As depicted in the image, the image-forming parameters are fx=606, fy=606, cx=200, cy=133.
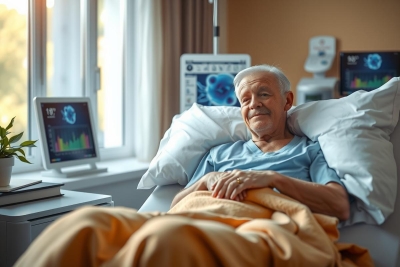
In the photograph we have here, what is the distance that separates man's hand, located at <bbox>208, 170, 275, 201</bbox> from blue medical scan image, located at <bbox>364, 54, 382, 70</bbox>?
244 centimetres

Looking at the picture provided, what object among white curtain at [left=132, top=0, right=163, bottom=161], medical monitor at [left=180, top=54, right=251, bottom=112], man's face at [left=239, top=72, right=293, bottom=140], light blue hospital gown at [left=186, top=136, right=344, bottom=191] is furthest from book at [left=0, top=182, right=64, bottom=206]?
medical monitor at [left=180, top=54, right=251, bottom=112]

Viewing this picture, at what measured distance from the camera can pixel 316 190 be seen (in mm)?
1906

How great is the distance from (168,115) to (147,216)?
2341 mm

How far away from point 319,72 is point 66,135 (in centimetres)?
206

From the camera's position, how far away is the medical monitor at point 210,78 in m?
3.73

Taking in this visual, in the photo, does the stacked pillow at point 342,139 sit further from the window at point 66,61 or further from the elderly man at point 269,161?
the window at point 66,61

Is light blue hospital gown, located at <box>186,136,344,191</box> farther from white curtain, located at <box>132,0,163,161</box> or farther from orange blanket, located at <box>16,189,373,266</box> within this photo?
white curtain, located at <box>132,0,163,161</box>

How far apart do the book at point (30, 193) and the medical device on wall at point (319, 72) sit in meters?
2.23

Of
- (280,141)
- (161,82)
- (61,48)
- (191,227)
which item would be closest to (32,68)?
(61,48)

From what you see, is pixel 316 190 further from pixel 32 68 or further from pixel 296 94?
pixel 296 94

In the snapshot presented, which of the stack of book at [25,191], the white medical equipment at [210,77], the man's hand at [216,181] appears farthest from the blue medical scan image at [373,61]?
the stack of book at [25,191]

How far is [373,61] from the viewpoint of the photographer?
13.5 ft

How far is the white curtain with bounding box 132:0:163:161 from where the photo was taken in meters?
3.66

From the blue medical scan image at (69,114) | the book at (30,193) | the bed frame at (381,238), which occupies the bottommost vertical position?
the bed frame at (381,238)
